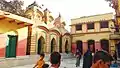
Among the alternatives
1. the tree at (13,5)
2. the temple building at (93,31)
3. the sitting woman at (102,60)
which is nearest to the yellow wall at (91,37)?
the temple building at (93,31)

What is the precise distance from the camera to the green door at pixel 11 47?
1530cm

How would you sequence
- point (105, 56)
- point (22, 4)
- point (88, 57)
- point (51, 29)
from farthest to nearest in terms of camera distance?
point (22, 4) → point (51, 29) → point (88, 57) → point (105, 56)

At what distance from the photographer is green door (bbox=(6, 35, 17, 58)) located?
15304mm

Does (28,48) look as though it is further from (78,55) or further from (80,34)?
(80,34)

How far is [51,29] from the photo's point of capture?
75.6 feet

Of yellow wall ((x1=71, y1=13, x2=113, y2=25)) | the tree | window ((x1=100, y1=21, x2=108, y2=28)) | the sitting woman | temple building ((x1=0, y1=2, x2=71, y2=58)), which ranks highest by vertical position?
the tree

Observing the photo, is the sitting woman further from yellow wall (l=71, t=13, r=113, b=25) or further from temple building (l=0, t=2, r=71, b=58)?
yellow wall (l=71, t=13, r=113, b=25)

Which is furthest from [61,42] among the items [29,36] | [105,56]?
[105,56]

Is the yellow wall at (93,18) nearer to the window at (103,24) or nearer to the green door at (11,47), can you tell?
the window at (103,24)

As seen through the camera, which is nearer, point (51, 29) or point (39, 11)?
point (51, 29)

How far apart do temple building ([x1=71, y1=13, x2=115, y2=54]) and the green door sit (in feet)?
45.5

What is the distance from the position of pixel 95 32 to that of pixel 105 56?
86.3 feet

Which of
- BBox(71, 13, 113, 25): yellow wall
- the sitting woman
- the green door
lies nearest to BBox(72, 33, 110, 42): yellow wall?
BBox(71, 13, 113, 25): yellow wall

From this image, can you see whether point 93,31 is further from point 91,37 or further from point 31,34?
point 31,34
